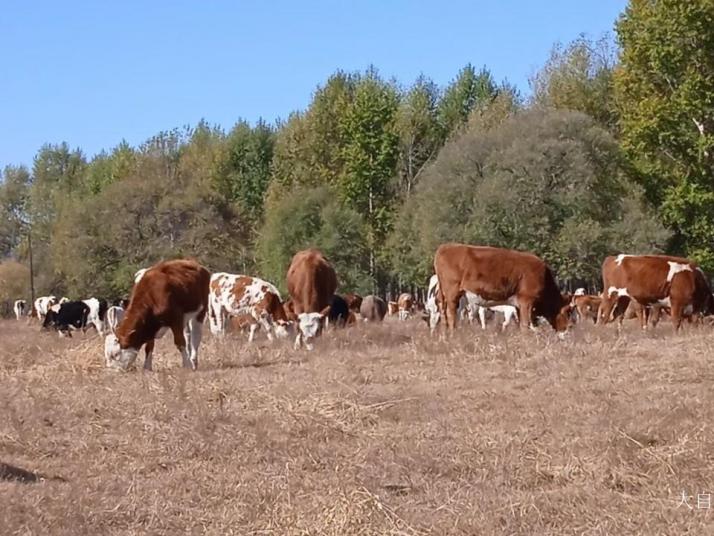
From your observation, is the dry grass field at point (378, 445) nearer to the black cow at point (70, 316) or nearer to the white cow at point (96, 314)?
the black cow at point (70, 316)

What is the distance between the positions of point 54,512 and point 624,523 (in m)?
4.15

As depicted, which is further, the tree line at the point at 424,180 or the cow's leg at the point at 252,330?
the tree line at the point at 424,180

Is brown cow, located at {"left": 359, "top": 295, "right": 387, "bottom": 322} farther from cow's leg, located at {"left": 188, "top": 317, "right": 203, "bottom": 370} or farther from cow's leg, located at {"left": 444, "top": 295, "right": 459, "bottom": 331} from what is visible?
cow's leg, located at {"left": 188, "top": 317, "right": 203, "bottom": 370}

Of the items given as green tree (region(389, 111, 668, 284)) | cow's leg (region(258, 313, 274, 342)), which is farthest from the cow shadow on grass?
green tree (region(389, 111, 668, 284))

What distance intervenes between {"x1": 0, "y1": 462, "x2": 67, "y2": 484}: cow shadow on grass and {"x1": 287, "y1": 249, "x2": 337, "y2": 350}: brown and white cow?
10978mm

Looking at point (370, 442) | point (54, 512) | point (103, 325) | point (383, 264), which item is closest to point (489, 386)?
point (370, 442)

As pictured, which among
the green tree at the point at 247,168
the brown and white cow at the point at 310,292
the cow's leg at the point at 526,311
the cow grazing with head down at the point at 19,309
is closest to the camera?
the brown and white cow at the point at 310,292

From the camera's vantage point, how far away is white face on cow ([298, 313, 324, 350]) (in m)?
21.5

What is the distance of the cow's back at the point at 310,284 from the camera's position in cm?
2302

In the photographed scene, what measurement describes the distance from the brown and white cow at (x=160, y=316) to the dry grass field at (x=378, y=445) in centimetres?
69

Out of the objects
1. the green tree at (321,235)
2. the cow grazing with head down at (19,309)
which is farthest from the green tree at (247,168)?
the cow grazing with head down at (19,309)

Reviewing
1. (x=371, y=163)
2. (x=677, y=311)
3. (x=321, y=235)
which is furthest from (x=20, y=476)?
(x=371, y=163)

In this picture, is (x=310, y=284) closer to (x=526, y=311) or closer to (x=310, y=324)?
(x=310, y=324)

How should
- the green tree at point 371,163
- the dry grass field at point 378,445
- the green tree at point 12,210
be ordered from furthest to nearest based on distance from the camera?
1. the green tree at point 12,210
2. the green tree at point 371,163
3. the dry grass field at point 378,445
